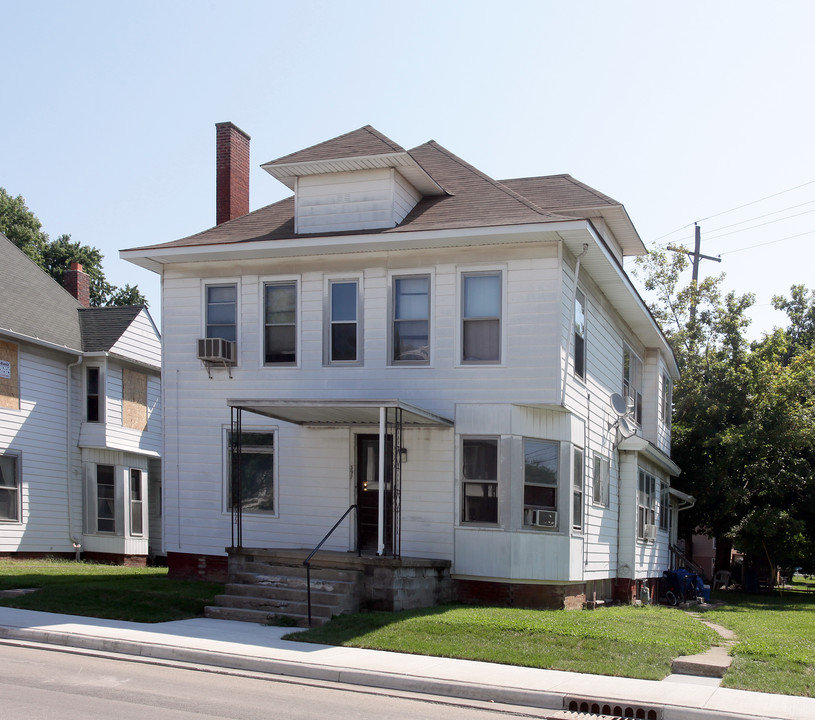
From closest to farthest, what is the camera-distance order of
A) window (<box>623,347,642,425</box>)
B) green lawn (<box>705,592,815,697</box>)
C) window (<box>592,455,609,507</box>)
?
green lawn (<box>705,592,815,697</box>)
window (<box>592,455,609,507</box>)
window (<box>623,347,642,425</box>)

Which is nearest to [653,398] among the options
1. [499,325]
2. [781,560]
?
[499,325]

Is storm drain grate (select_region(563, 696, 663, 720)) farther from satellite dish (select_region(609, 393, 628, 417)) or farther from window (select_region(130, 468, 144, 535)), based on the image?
window (select_region(130, 468, 144, 535))

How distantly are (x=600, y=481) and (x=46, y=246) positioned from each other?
121ft

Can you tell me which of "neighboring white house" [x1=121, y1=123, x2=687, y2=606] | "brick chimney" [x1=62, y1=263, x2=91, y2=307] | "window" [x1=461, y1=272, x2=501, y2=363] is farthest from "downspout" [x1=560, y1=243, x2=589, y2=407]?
"brick chimney" [x1=62, y1=263, x2=91, y2=307]

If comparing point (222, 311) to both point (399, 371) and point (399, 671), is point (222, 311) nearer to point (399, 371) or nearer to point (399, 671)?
point (399, 371)

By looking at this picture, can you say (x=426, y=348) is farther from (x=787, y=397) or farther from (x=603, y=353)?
(x=787, y=397)

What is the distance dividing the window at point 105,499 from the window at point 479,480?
13.8 metres

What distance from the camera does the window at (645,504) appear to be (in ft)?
72.8

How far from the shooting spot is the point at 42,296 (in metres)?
26.3

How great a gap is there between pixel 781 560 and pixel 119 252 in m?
26.6

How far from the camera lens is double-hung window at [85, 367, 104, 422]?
26.2 m

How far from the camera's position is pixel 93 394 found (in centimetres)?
2636

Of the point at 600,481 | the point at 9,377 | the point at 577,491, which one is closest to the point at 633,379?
the point at 600,481

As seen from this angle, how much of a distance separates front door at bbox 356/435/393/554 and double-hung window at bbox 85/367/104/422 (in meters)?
11.8
